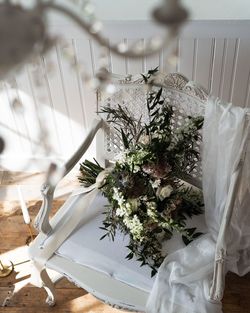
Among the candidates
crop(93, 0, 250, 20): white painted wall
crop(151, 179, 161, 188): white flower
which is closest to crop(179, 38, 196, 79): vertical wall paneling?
crop(93, 0, 250, 20): white painted wall

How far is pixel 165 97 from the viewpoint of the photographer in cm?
135

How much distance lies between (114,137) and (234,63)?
61cm

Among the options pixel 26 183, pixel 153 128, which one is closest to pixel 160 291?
pixel 153 128

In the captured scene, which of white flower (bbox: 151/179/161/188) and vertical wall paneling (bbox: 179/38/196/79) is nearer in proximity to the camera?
white flower (bbox: 151/179/161/188)

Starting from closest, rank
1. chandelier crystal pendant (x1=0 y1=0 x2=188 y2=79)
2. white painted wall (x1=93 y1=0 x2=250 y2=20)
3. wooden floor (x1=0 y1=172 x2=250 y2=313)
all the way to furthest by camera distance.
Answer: chandelier crystal pendant (x1=0 y1=0 x2=188 y2=79) < white painted wall (x1=93 y1=0 x2=250 y2=20) < wooden floor (x1=0 y1=172 x2=250 y2=313)

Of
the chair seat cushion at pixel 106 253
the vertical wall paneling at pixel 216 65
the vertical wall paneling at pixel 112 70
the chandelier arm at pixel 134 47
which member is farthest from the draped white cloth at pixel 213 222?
the chandelier arm at pixel 134 47

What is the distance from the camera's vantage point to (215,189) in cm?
135

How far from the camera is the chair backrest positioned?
1.29m

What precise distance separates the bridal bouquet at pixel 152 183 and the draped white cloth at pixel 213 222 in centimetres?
6

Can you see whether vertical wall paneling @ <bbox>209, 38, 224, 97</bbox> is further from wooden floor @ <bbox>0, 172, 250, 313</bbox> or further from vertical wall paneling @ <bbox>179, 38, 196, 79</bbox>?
wooden floor @ <bbox>0, 172, 250, 313</bbox>

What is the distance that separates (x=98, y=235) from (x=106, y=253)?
0.08 metres

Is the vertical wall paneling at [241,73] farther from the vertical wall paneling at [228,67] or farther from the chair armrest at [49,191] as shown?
the chair armrest at [49,191]

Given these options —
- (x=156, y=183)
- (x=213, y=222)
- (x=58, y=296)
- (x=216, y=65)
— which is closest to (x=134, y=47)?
(x=156, y=183)

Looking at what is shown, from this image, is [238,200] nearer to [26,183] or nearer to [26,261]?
[26,261]
